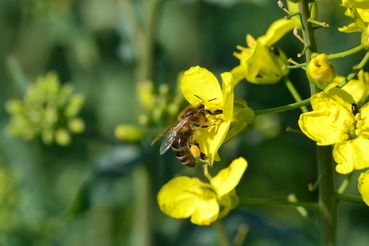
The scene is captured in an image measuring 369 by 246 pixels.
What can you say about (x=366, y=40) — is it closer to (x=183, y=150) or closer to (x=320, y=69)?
(x=320, y=69)

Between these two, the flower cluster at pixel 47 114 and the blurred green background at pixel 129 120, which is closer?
the flower cluster at pixel 47 114

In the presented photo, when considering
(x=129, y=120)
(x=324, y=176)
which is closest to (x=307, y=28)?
(x=324, y=176)

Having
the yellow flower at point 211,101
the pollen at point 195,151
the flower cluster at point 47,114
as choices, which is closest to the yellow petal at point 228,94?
the yellow flower at point 211,101

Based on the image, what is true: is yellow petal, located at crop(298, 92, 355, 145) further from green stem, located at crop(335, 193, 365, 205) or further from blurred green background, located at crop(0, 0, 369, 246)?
blurred green background, located at crop(0, 0, 369, 246)

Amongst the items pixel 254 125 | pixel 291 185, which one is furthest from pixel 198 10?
pixel 254 125

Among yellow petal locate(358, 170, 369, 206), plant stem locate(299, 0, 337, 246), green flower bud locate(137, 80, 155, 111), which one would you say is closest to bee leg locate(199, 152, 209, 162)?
plant stem locate(299, 0, 337, 246)

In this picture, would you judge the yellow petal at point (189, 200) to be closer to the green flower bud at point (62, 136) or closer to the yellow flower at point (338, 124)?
the yellow flower at point (338, 124)

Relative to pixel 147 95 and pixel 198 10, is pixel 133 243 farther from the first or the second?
pixel 198 10
